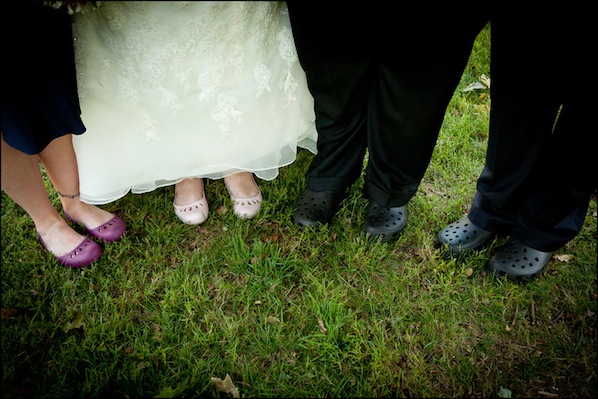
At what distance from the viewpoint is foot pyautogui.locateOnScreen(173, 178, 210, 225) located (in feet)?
6.88

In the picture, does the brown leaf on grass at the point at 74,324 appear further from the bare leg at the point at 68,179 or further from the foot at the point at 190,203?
the foot at the point at 190,203

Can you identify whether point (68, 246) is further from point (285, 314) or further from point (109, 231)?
point (285, 314)

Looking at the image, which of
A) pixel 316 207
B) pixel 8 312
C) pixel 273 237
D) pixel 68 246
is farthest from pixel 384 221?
pixel 8 312

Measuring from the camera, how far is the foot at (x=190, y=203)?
2.10 metres

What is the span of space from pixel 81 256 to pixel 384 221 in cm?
136

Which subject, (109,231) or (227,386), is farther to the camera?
(109,231)

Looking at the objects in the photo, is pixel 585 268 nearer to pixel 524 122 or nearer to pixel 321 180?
pixel 524 122

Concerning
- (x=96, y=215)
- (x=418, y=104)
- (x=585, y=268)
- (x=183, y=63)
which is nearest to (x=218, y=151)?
(x=183, y=63)

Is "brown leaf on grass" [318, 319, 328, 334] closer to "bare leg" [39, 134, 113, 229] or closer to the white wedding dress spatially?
the white wedding dress

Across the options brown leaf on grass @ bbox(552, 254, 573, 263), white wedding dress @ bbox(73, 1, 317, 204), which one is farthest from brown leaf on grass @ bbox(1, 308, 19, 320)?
brown leaf on grass @ bbox(552, 254, 573, 263)

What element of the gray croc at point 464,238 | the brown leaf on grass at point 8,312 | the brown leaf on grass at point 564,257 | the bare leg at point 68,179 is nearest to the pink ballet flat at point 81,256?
the bare leg at point 68,179

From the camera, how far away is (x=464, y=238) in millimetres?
1932

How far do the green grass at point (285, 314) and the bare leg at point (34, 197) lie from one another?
103 millimetres

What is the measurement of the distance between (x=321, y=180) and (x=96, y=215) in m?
1.07
